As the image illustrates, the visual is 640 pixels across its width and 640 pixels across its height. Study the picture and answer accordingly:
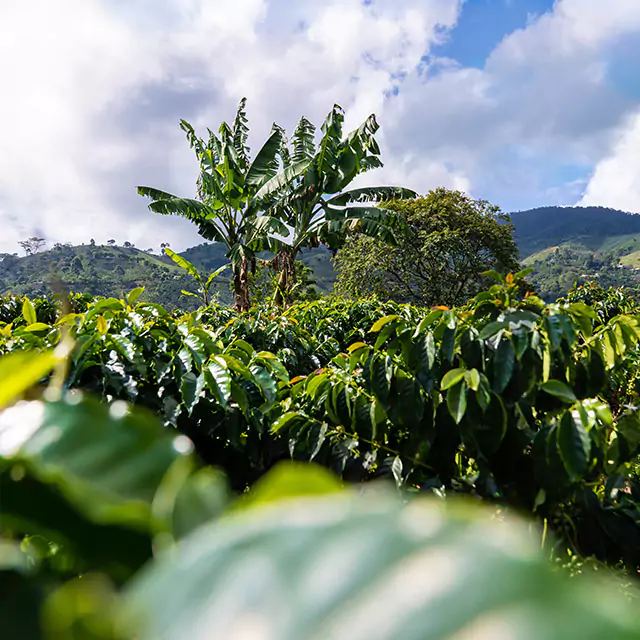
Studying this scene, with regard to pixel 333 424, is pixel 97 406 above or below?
above

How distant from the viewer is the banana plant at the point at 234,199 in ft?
31.6

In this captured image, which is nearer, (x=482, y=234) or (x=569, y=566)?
(x=569, y=566)

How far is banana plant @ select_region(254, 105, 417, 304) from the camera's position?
9742mm

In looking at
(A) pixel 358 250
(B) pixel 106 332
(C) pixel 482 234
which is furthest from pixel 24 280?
(B) pixel 106 332

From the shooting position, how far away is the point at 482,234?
749 inches

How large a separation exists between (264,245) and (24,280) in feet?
192

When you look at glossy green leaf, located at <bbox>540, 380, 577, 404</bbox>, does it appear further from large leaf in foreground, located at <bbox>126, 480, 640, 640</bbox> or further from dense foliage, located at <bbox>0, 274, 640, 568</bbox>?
large leaf in foreground, located at <bbox>126, 480, 640, 640</bbox>

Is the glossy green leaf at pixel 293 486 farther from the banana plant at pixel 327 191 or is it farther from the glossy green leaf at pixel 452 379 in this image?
the banana plant at pixel 327 191

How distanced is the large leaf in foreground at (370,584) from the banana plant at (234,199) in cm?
963

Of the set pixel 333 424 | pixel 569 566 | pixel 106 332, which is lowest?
pixel 569 566

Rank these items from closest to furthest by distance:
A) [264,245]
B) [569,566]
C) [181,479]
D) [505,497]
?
1. [181,479]
2. [505,497]
3. [569,566]
4. [264,245]

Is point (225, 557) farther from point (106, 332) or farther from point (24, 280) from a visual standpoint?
point (24, 280)

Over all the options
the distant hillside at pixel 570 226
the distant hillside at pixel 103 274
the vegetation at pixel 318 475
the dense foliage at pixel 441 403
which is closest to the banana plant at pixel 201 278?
the vegetation at pixel 318 475

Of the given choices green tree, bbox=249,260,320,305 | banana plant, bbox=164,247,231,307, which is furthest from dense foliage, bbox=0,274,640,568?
green tree, bbox=249,260,320,305
